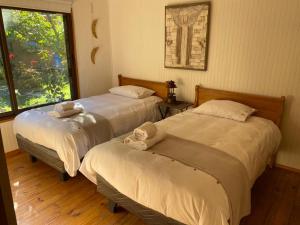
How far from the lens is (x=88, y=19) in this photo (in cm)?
381

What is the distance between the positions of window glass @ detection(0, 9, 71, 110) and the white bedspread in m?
1.95

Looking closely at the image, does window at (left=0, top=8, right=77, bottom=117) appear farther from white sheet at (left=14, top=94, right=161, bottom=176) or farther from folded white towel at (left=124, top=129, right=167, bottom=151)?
folded white towel at (left=124, top=129, right=167, bottom=151)

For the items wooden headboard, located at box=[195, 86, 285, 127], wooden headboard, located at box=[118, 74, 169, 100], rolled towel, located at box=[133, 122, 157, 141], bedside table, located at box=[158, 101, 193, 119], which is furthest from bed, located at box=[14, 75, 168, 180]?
wooden headboard, located at box=[195, 86, 285, 127]

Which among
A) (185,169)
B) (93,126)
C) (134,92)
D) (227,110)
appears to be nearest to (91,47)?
(134,92)

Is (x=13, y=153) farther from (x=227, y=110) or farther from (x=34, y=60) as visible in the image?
(x=227, y=110)

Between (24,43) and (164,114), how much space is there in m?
2.26

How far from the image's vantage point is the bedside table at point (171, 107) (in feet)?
10.4

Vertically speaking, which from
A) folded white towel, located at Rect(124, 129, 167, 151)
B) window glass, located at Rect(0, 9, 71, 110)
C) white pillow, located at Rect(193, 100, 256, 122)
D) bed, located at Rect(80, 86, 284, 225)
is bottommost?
bed, located at Rect(80, 86, 284, 225)

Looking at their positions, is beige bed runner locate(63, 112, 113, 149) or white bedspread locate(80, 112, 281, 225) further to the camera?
beige bed runner locate(63, 112, 113, 149)

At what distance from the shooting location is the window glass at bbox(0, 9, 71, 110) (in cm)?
311

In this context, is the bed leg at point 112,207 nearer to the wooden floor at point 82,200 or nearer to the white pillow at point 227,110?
the wooden floor at point 82,200

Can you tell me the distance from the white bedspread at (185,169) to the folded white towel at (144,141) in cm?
6

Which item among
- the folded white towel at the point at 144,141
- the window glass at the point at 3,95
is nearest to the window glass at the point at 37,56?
the window glass at the point at 3,95

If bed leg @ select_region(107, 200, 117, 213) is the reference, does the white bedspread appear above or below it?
above
